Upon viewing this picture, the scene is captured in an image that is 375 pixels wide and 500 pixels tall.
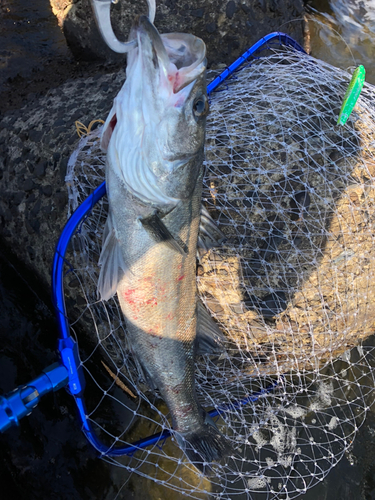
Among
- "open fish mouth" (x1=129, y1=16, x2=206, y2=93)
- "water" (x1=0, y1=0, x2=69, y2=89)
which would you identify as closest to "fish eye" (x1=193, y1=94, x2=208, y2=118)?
"open fish mouth" (x1=129, y1=16, x2=206, y2=93)

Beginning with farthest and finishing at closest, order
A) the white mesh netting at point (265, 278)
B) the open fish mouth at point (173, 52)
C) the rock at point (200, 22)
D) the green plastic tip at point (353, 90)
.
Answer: the rock at point (200, 22)
the white mesh netting at point (265, 278)
the green plastic tip at point (353, 90)
the open fish mouth at point (173, 52)

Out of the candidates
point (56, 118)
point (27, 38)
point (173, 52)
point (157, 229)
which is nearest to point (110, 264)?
point (157, 229)

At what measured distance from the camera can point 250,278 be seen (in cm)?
304

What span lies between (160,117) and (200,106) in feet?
0.81

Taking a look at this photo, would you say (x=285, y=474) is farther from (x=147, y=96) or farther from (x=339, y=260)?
(x=147, y=96)

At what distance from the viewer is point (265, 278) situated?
3066mm

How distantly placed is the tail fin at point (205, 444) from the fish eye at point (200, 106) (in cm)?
217

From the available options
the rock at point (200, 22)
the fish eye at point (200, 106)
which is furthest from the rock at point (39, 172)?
the fish eye at point (200, 106)

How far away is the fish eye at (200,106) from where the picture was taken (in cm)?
199

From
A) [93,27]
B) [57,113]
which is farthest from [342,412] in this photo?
[93,27]

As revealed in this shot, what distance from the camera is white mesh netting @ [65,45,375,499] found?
3012 millimetres

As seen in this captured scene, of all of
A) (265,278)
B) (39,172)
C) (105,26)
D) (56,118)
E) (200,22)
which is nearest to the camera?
(105,26)

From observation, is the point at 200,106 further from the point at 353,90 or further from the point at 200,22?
the point at 200,22

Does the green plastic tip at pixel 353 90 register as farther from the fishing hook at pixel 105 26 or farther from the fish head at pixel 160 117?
the fishing hook at pixel 105 26
